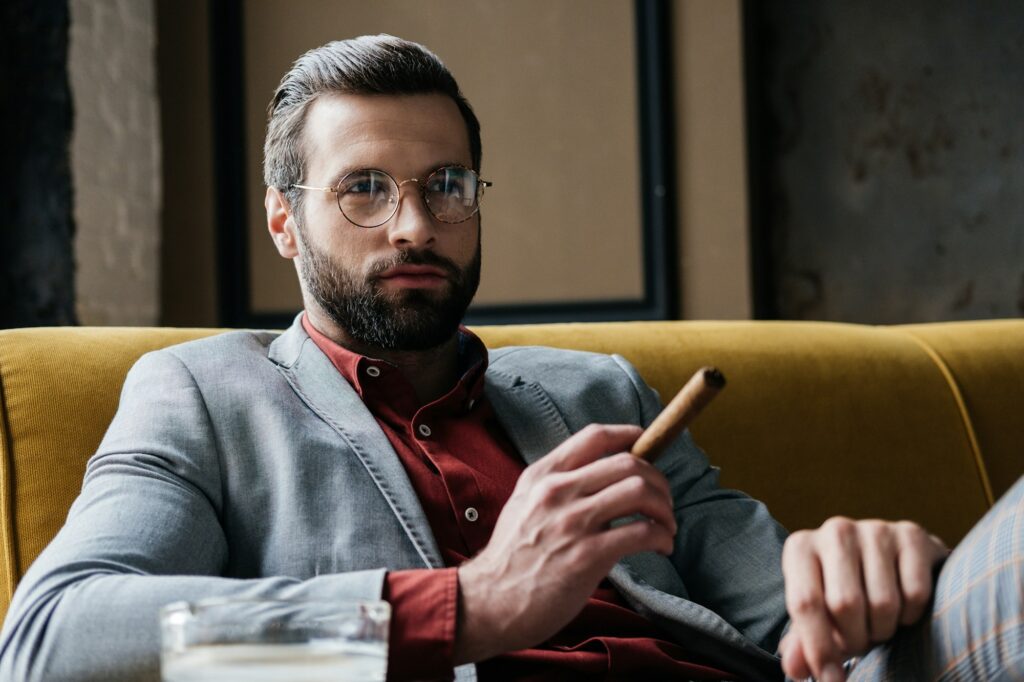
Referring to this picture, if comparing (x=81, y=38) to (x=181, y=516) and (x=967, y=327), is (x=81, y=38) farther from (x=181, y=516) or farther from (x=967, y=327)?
(x=967, y=327)

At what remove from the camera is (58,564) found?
100cm

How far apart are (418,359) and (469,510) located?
11.8 inches

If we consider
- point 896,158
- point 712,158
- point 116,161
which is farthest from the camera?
point 896,158

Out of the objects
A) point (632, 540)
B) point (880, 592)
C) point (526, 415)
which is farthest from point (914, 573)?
point (526, 415)

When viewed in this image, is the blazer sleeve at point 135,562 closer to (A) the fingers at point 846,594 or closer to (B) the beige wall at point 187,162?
(A) the fingers at point 846,594

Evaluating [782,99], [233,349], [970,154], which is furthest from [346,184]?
[970,154]

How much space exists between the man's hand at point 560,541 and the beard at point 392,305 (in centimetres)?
50

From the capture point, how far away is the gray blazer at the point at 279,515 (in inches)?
37.6

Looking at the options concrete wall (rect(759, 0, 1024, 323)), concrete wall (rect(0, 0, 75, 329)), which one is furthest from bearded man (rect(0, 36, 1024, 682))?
concrete wall (rect(759, 0, 1024, 323))

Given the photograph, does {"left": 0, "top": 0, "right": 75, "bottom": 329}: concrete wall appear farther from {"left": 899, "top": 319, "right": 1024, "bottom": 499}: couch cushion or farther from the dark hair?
{"left": 899, "top": 319, "right": 1024, "bottom": 499}: couch cushion

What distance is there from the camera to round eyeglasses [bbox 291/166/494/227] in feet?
4.71

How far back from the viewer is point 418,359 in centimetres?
151

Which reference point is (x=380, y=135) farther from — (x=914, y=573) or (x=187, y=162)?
(x=187, y=162)

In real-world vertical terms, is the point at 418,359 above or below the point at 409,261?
below
